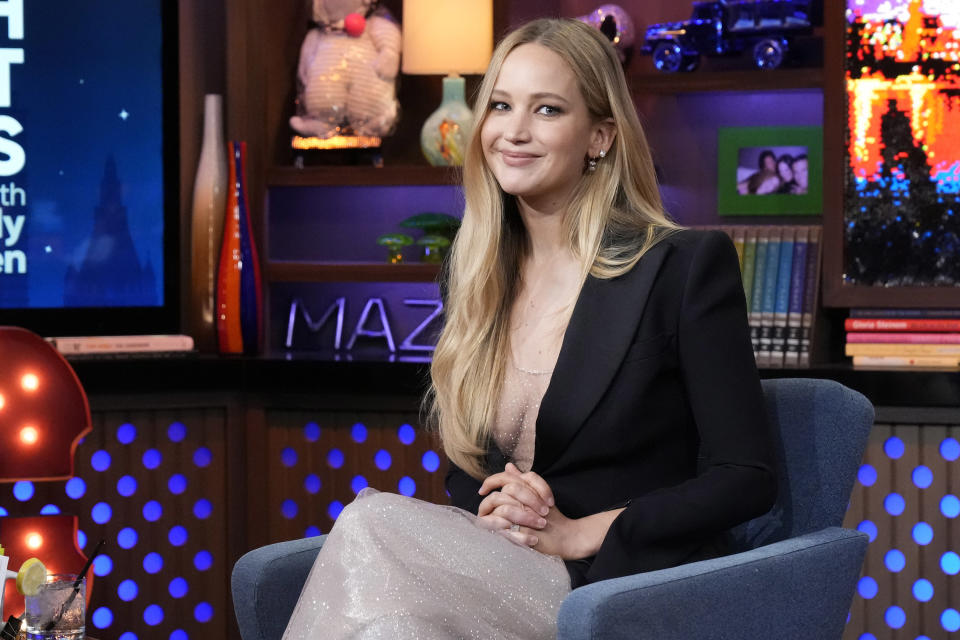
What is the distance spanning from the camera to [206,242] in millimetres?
3402

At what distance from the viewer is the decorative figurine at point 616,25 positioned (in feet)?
11.2

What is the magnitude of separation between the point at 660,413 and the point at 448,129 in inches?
66.8

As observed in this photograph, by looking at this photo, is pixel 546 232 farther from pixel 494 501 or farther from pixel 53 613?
pixel 53 613

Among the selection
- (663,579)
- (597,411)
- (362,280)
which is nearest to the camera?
(663,579)

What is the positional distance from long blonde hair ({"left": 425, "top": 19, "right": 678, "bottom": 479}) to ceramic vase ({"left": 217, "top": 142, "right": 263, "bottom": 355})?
133 cm

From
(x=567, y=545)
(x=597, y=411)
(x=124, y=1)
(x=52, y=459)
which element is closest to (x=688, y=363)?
(x=597, y=411)

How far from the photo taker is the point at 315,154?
357 cm

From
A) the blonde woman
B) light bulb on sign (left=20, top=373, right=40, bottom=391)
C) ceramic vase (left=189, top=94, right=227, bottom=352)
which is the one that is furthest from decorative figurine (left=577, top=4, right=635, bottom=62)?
light bulb on sign (left=20, top=373, right=40, bottom=391)

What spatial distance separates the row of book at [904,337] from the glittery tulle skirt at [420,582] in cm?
156

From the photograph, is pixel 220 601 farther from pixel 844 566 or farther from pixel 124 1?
pixel 844 566

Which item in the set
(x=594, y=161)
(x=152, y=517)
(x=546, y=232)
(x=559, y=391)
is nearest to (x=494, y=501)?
(x=559, y=391)

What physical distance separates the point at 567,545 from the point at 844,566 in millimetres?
401

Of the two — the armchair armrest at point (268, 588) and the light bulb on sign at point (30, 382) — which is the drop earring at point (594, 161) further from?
the light bulb on sign at point (30, 382)

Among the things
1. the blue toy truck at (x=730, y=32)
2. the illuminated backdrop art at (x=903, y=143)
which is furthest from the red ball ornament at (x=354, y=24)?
the illuminated backdrop art at (x=903, y=143)
